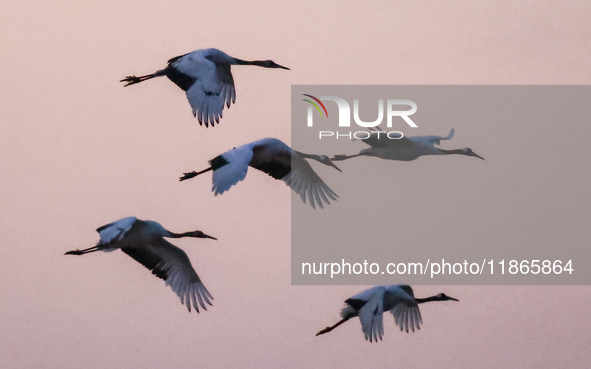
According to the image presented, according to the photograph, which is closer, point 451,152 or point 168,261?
point 168,261

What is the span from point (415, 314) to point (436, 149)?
49.9 inches

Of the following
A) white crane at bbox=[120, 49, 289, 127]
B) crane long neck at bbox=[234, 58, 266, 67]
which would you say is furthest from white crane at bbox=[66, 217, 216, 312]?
crane long neck at bbox=[234, 58, 266, 67]

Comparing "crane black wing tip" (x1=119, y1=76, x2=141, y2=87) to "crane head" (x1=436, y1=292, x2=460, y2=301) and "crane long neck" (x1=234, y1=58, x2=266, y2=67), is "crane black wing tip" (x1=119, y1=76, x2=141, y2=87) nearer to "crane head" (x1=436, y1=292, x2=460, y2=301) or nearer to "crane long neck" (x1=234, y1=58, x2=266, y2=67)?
"crane long neck" (x1=234, y1=58, x2=266, y2=67)

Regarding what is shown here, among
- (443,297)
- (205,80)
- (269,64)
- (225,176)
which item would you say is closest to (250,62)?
(269,64)

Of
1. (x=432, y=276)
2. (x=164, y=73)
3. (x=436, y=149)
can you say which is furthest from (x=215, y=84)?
(x=432, y=276)

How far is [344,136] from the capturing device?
9391 millimetres

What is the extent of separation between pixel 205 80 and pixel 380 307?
2140 millimetres

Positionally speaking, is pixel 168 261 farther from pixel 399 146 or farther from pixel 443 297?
pixel 443 297

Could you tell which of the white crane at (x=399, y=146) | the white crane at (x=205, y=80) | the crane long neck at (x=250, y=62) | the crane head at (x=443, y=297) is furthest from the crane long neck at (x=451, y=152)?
the white crane at (x=205, y=80)

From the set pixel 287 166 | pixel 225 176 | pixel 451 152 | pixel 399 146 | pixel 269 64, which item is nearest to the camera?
pixel 225 176

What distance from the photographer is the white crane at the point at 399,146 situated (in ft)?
29.0

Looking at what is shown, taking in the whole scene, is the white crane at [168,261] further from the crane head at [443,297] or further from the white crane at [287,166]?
the crane head at [443,297]

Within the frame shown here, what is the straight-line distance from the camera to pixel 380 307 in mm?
8812

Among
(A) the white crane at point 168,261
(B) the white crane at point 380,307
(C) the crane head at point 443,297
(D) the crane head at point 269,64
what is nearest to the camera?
(A) the white crane at point 168,261
